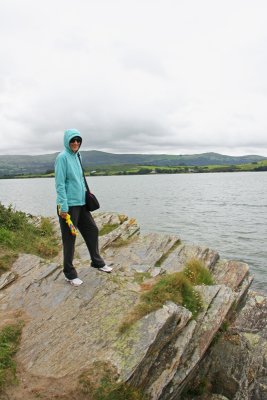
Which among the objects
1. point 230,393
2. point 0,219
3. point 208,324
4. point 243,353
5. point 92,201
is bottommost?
point 230,393

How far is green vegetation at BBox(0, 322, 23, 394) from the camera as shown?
6885mm

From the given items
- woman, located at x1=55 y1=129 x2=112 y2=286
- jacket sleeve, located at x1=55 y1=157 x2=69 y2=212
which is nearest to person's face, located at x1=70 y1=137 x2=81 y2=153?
woman, located at x1=55 y1=129 x2=112 y2=286

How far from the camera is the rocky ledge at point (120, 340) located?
7105mm

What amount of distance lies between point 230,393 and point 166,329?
3479 mm

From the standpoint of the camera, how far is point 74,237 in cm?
974

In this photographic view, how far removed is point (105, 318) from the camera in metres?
8.32

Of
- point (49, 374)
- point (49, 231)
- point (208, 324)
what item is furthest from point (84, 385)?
point (49, 231)

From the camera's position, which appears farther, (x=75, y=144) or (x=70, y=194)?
(x=70, y=194)

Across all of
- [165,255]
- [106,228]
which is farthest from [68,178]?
[106,228]

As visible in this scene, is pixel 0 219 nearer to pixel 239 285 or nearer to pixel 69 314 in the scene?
pixel 69 314

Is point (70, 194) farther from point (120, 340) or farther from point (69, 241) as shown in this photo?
point (120, 340)

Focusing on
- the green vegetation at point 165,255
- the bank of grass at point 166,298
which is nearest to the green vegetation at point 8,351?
the bank of grass at point 166,298

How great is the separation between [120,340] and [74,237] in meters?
3.25

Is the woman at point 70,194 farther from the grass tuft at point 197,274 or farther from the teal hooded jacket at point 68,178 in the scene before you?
the grass tuft at point 197,274
